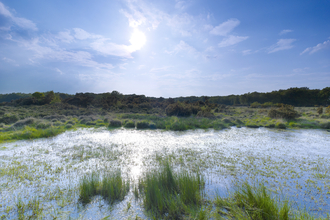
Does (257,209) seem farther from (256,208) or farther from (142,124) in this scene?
(142,124)

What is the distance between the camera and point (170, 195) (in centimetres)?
364

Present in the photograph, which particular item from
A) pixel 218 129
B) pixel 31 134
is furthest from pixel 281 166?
pixel 31 134

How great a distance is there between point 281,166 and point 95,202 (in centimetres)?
601

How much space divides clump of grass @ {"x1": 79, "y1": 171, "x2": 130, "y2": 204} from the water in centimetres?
17

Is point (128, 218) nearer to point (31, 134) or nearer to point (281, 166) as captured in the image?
point (281, 166)

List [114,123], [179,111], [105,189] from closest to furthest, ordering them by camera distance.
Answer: [105,189] < [114,123] < [179,111]

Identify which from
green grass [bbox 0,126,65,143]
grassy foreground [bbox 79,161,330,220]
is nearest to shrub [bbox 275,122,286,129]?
grassy foreground [bbox 79,161,330,220]

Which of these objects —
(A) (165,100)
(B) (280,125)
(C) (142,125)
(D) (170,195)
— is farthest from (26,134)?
(A) (165,100)

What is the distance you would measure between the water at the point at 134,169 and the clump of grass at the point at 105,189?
0.17 metres

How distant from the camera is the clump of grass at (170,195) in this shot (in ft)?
11.0

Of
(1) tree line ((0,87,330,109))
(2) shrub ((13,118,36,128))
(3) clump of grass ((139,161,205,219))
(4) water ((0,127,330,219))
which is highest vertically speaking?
(1) tree line ((0,87,330,109))

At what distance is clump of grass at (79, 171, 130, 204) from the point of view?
3.83 meters

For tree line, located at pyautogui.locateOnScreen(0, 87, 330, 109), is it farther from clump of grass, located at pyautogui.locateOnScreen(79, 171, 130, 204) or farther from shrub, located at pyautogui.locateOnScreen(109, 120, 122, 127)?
clump of grass, located at pyautogui.locateOnScreen(79, 171, 130, 204)

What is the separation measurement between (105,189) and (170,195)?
65.8 inches
